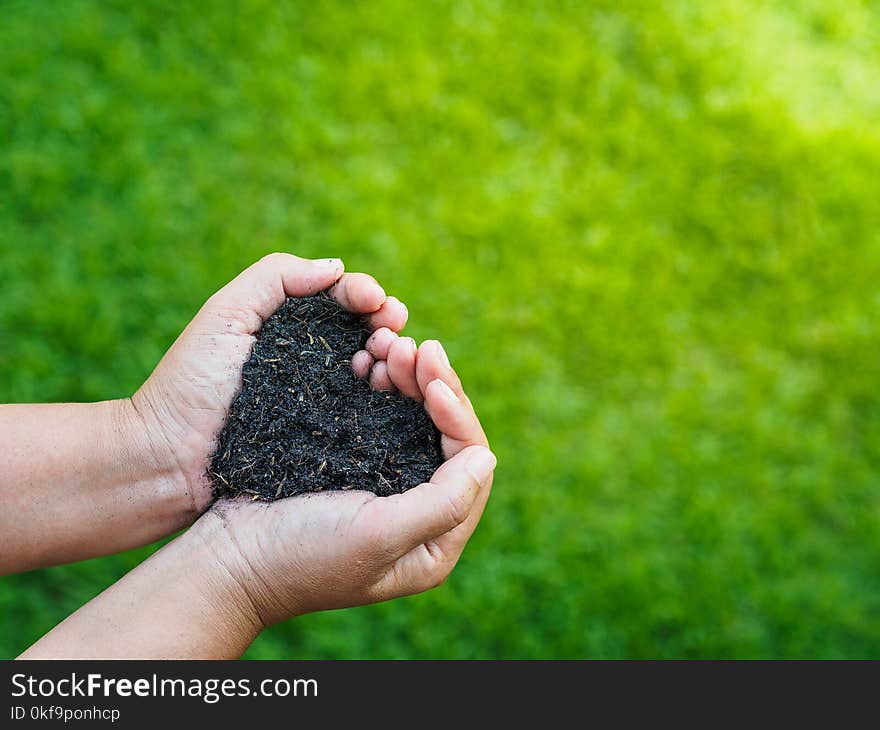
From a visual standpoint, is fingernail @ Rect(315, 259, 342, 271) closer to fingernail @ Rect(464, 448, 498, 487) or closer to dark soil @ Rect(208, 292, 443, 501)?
dark soil @ Rect(208, 292, 443, 501)

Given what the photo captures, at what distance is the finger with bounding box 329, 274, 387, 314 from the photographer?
225cm

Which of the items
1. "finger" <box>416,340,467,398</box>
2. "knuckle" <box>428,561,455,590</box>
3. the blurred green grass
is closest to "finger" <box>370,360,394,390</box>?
"finger" <box>416,340,467,398</box>

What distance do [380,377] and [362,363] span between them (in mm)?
64

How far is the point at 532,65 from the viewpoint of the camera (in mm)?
3861

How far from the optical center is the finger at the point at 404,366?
86.3 inches

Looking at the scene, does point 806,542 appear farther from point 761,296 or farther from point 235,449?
point 235,449

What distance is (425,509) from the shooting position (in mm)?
1932

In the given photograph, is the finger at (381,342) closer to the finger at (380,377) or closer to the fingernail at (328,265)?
the finger at (380,377)

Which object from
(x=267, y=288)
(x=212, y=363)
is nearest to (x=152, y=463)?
(x=212, y=363)

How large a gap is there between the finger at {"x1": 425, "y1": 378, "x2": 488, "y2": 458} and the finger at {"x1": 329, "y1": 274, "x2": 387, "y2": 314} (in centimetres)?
30

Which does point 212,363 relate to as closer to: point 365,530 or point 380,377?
point 380,377

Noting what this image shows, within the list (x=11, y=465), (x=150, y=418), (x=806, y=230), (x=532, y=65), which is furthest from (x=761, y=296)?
(x=11, y=465)

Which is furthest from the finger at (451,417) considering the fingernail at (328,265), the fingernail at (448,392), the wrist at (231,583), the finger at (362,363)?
the wrist at (231,583)

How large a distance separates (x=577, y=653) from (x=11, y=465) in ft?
6.34
